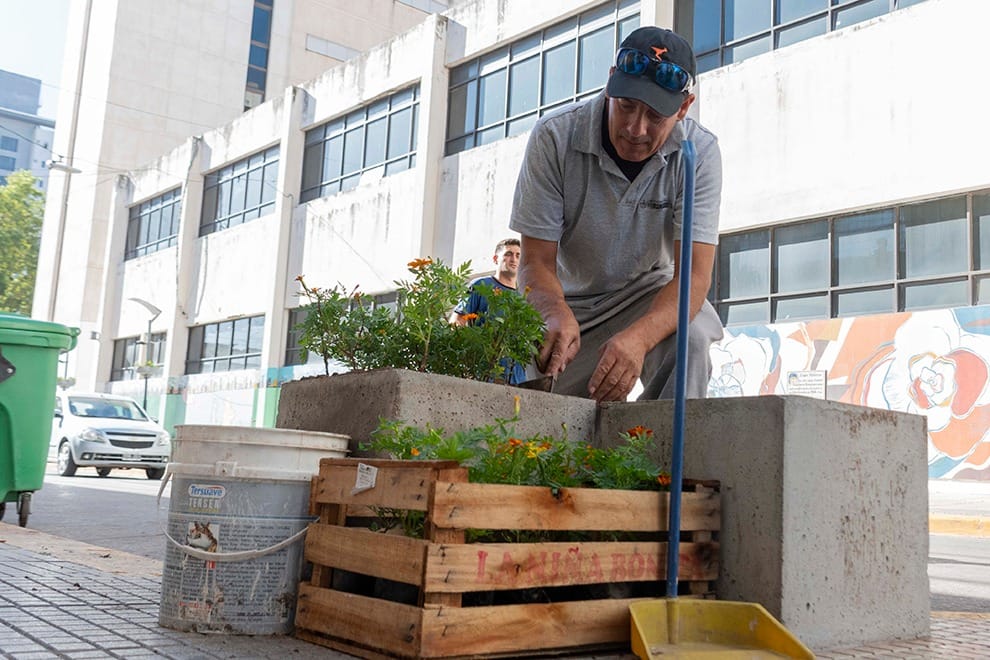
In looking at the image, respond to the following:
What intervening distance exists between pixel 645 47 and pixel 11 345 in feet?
16.9

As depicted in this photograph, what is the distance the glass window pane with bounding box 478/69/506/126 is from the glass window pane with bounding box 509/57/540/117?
31 centimetres

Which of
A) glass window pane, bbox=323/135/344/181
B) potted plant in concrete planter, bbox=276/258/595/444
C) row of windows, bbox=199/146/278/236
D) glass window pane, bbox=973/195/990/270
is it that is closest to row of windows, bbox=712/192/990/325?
glass window pane, bbox=973/195/990/270

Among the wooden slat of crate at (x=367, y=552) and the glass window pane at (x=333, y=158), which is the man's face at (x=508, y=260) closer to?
the wooden slat of crate at (x=367, y=552)

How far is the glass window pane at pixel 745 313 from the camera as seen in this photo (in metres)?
15.5

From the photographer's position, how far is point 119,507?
10914 millimetres

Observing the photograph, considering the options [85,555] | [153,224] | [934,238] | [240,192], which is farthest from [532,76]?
[153,224]

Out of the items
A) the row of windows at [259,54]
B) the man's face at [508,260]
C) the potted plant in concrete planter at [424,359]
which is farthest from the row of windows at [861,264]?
the row of windows at [259,54]

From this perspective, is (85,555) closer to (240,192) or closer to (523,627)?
(523,627)

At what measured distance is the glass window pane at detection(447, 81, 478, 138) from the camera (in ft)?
72.4

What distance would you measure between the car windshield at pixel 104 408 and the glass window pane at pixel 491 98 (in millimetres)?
9420

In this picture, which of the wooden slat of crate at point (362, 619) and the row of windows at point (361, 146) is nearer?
the wooden slat of crate at point (362, 619)

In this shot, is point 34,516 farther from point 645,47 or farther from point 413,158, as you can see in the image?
point 413,158

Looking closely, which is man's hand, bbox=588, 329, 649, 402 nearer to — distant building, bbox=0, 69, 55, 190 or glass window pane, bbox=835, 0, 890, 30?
glass window pane, bbox=835, 0, 890, 30

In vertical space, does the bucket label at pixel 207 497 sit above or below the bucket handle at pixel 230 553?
above
